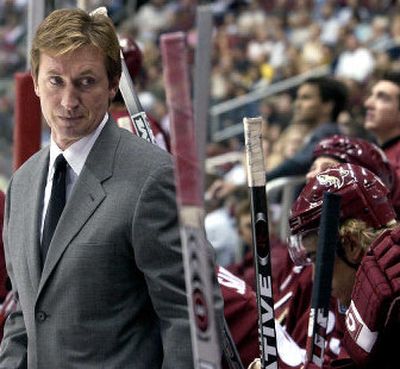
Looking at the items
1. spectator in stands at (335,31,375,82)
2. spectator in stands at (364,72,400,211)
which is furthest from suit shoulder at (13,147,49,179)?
spectator in stands at (335,31,375,82)

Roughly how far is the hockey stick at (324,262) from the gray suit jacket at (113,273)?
0.32 metres

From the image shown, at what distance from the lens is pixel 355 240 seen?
3.68m

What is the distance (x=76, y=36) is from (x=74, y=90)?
5.1 inches

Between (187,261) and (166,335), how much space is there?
18.2 inches

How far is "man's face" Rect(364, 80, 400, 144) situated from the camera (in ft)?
21.0

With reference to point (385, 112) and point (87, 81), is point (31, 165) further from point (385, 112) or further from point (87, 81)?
point (385, 112)

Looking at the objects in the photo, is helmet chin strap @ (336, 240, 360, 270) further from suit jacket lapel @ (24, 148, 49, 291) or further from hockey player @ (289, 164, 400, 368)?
suit jacket lapel @ (24, 148, 49, 291)

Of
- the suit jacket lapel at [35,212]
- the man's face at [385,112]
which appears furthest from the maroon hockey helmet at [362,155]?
the suit jacket lapel at [35,212]

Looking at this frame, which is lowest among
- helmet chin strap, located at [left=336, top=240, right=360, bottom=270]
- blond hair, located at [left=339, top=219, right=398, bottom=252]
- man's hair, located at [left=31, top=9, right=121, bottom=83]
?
helmet chin strap, located at [left=336, top=240, right=360, bottom=270]

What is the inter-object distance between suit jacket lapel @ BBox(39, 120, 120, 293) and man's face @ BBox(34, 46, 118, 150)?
0.25 ft

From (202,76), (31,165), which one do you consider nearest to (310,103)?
(31,165)

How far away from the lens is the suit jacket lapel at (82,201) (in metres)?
3.14

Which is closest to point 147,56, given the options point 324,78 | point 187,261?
point 324,78

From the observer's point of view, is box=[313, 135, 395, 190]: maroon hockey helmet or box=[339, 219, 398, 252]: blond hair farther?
box=[313, 135, 395, 190]: maroon hockey helmet
